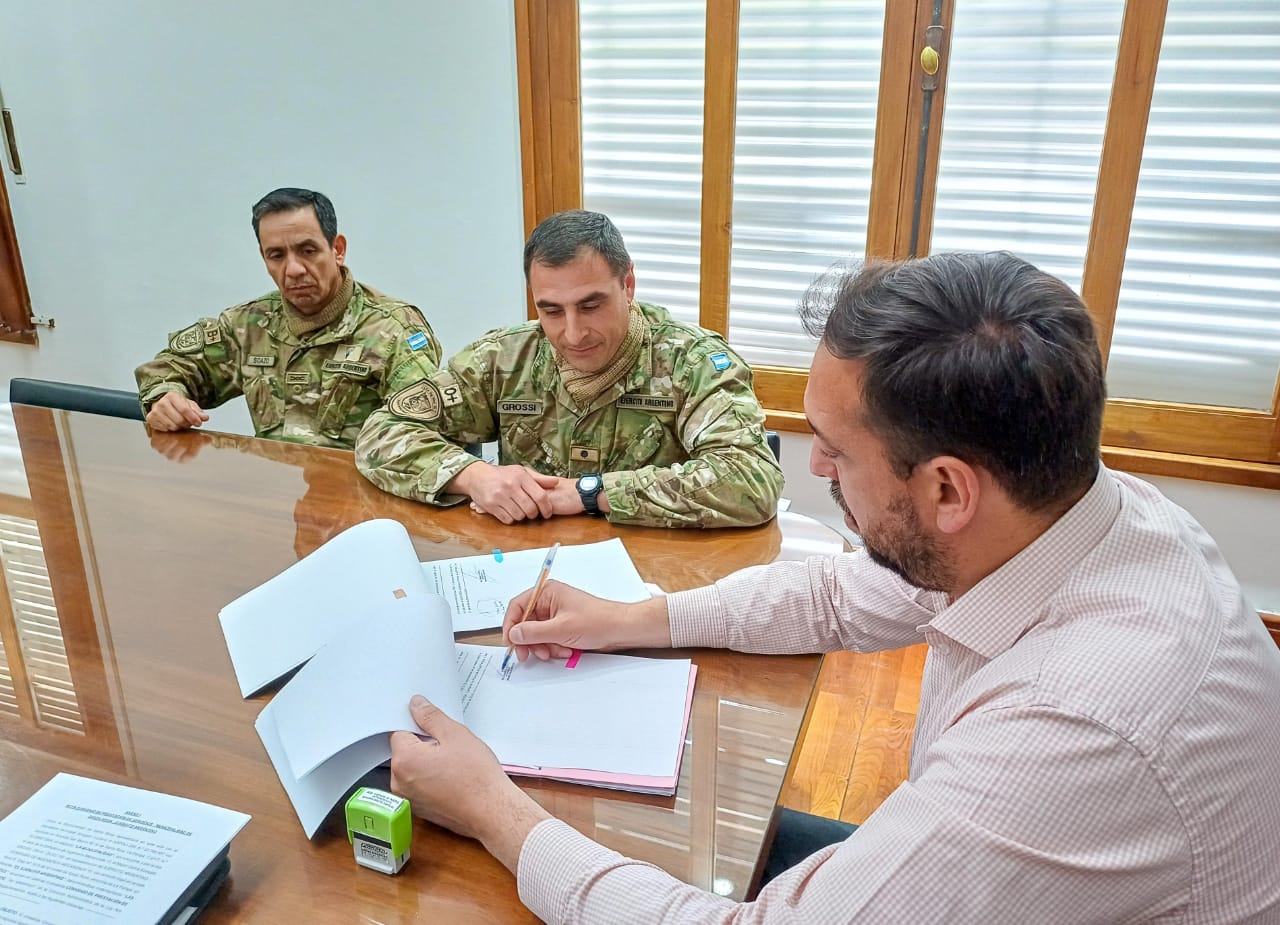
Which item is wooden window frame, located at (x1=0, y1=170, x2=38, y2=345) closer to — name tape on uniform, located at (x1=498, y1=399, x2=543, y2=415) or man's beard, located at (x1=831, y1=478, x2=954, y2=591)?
name tape on uniform, located at (x1=498, y1=399, x2=543, y2=415)

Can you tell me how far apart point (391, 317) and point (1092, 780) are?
2.06 m

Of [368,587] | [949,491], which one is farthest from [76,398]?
[949,491]

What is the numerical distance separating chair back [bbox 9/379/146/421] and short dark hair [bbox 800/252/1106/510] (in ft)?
6.46

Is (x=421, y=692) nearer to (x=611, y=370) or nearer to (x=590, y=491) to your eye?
(x=590, y=491)

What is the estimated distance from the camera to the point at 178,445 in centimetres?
193

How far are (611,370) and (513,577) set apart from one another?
63cm

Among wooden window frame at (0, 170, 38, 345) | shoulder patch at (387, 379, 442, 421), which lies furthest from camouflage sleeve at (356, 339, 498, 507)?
wooden window frame at (0, 170, 38, 345)

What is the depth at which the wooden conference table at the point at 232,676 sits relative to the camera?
80cm

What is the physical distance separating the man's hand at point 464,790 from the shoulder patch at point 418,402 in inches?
39.8

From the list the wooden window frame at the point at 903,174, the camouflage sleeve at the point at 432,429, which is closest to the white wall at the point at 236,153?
the wooden window frame at the point at 903,174

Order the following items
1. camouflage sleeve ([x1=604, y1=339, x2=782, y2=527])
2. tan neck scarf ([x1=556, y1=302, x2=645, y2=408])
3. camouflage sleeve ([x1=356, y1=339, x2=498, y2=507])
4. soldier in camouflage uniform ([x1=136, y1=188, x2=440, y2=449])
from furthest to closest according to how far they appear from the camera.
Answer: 1. soldier in camouflage uniform ([x1=136, y1=188, x2=440, y2=449])
2. tan neck scarf ([x1=556, y1=302, x2=645, y2=408])
3. camouflage sleeve ([x1=356, y1=339, x2=498, y2=507])
4. camouflage sleeve ([x1=604, y1=339, x2=782, y2=527])

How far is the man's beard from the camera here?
0.82 meters

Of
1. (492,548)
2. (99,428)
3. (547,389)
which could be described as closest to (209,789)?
(492,548)

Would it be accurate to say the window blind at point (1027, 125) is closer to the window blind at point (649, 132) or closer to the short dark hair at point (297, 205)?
the window blind at point (649, 132)
